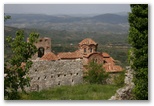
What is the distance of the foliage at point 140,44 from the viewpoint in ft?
29.2

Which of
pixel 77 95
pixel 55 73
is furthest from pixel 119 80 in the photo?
pixel 77 95

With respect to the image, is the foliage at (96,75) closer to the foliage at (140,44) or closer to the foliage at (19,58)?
the foliage at (140,44)

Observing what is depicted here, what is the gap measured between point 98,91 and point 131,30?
8.18ft

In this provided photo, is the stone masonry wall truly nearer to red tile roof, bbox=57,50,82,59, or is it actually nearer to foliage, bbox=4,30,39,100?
foliage, bbox=4,30,39,100

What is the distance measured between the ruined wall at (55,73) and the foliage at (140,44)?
463 centimetres

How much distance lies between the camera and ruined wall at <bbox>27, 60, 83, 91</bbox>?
1325 cm

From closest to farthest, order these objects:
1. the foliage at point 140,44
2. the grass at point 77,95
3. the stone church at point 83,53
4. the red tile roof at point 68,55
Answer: the foliage at point 140,44
the grass at point 77,95
the red tile roof at point 68,55
the stone church at point 83,53

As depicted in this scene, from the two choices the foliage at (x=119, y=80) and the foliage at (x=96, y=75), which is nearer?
the foliage at (x=119, y=80)

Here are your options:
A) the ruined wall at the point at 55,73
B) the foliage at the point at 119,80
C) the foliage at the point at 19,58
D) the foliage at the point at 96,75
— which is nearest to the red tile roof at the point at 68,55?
the foliage at the point at 96,75

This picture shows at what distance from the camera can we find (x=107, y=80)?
16.9m

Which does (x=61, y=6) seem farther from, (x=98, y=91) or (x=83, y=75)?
(x=83, y=75)

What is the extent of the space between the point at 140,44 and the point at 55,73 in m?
6.11

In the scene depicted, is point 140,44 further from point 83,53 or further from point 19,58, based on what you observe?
point 83,53

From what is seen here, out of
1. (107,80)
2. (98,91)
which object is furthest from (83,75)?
(98,91)
